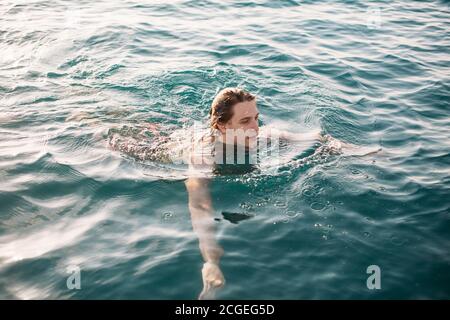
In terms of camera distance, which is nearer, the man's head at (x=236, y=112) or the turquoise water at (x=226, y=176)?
the turquoise water at (x=226, y=176)

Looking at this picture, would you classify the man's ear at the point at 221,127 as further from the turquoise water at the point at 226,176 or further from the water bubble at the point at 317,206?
the water bubble at the point at 317,206

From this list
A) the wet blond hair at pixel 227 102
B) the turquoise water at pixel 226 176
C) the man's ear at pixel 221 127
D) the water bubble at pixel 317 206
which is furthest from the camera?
the man's ear at pixel 221 127

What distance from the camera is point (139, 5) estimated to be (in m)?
13.4

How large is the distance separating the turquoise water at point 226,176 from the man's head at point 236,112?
63 centimetres

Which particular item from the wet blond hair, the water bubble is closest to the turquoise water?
the water bubble

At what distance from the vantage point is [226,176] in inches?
223

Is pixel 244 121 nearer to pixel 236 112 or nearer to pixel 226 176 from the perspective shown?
pixel 236 112

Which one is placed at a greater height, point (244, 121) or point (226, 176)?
point (244, 121)

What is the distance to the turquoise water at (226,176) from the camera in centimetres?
412

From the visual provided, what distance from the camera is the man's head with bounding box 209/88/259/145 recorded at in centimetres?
551

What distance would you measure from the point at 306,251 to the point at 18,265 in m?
2.76

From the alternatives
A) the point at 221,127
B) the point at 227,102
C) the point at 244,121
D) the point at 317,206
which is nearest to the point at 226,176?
the point at 221,127

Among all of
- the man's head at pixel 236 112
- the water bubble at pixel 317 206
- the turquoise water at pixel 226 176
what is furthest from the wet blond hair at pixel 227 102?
the water bubble at pixel 317 206

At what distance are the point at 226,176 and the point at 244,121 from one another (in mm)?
741
